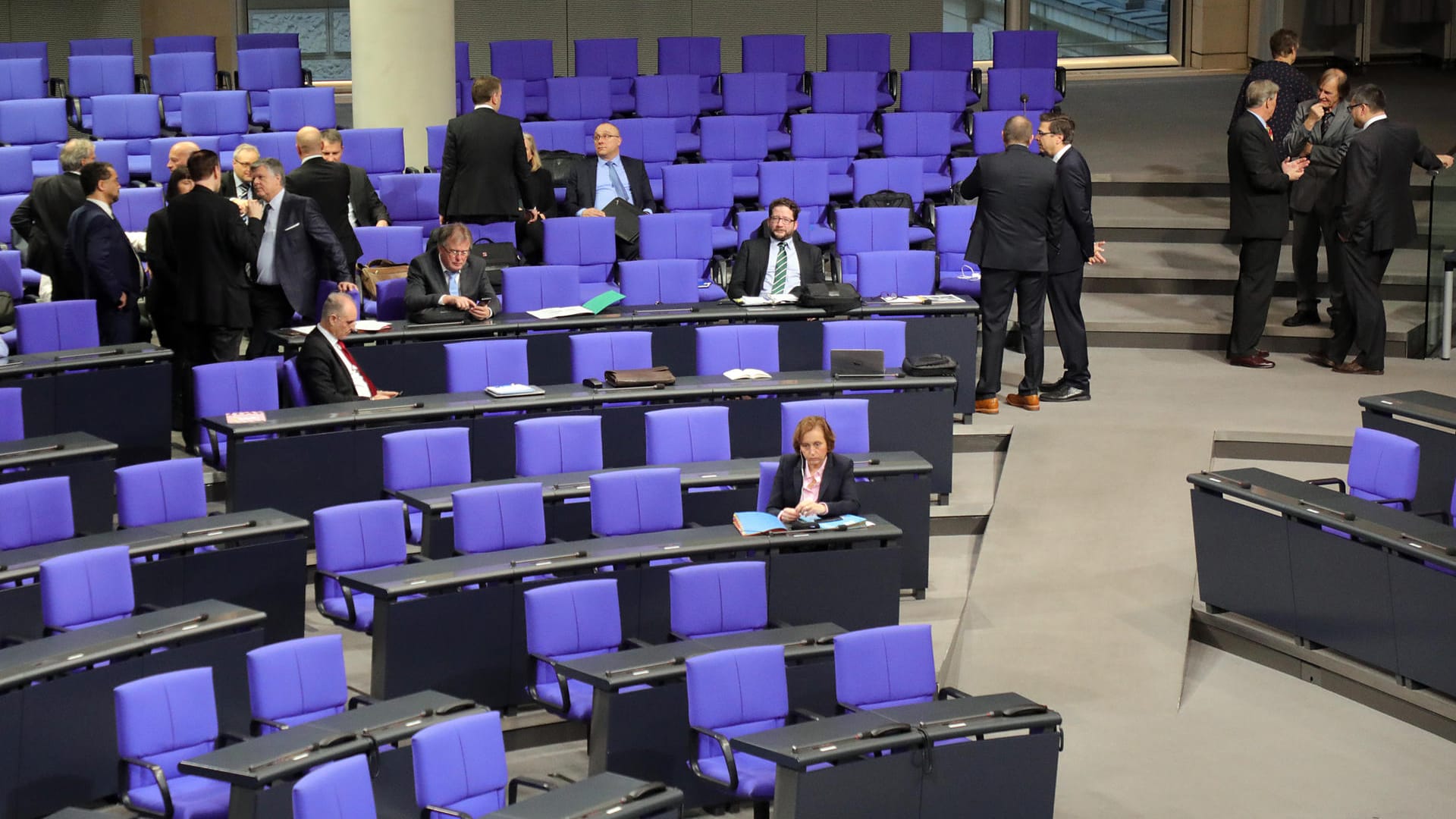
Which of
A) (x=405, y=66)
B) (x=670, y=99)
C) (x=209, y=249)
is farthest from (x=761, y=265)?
(x=670, y=99)

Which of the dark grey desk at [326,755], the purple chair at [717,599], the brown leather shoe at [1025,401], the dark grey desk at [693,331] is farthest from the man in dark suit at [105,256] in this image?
the brown leather shoe at [1025,401]

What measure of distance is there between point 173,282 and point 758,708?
4.15 meters

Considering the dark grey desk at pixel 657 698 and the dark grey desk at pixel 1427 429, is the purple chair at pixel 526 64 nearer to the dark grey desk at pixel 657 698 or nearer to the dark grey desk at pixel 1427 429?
the dark grey desk at pixel 1427 429

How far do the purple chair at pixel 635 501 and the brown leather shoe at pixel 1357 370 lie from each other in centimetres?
460

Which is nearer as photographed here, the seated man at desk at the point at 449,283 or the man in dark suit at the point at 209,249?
the man in dark suit at the point at 209,249

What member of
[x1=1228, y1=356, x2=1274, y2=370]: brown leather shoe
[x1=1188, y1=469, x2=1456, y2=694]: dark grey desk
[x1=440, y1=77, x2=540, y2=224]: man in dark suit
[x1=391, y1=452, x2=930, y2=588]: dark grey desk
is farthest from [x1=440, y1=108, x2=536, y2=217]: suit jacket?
[x1=1188, y1=469, x2=1456, y2=694]: dark grey desk

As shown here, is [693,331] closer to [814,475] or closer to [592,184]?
[592,184]

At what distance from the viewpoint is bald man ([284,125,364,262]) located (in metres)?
8.70

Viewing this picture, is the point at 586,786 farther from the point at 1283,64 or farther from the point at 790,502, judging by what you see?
the point at 1283,64

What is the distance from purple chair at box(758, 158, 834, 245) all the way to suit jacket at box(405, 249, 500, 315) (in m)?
2.49

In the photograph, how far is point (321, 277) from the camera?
8312 mm

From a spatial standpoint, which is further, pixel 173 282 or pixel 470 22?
pixel 470 22

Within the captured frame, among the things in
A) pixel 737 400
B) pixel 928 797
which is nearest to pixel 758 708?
pixel 928 797

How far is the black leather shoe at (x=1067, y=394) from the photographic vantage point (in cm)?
905
